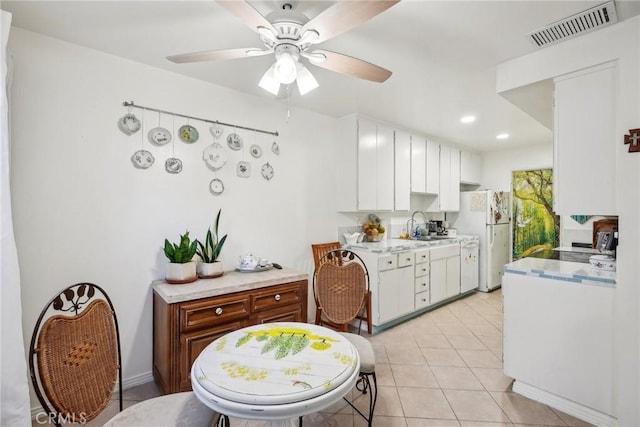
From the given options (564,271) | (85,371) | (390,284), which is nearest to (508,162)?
(390,284)

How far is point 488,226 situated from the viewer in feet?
15.1

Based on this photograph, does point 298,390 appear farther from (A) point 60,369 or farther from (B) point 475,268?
(B) point 475,268

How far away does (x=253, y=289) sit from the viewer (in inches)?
86.7

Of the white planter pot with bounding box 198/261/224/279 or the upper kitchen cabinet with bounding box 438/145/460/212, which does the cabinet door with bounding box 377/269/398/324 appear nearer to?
the white planter pot with bounding box 198/261/224/279

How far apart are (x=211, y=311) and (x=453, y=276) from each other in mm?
3358

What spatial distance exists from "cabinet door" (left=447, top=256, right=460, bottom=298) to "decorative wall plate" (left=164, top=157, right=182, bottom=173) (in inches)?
137

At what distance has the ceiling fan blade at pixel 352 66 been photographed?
4.98 feet

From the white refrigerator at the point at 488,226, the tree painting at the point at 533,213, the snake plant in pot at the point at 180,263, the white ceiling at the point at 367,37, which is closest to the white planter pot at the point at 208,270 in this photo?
the snake plant in pot at the point at 180,263

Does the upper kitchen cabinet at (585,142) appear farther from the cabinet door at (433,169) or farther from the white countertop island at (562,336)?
the cabinet door at (433,169)

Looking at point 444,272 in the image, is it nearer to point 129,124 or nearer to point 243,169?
point 243,169

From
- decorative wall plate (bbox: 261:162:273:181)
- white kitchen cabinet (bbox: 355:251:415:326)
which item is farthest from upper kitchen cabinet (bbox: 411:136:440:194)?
decorative wall plate (bbox: 261:162:273:181)

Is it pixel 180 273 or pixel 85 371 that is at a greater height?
pixel 180 273

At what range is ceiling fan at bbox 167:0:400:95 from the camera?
1.15 meters

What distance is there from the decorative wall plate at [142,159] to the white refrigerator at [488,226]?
452 centimetres
